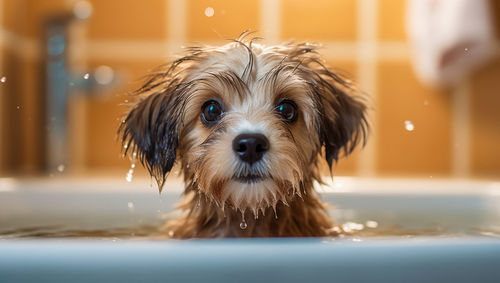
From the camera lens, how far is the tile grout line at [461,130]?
14.9ft

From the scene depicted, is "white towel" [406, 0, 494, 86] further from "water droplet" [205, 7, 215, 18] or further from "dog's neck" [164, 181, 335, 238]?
"dog's neck" [164, 181, 335, 238]

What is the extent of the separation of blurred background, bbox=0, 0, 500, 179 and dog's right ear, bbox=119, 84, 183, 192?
2311mm

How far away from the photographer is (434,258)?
1.18 m

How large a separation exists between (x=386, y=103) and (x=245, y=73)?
2839 millimetres

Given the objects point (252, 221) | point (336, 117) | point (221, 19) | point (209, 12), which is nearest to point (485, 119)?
point (221, 19)

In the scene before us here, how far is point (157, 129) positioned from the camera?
2059 mm

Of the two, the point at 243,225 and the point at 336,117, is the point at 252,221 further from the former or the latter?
the point at 336,117

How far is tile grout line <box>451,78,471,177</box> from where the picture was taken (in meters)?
4.53

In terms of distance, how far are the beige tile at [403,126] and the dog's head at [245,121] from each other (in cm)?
242

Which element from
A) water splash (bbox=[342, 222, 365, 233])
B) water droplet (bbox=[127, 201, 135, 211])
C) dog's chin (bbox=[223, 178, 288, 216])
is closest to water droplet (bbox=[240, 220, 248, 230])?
dog's chin (bbox=[223, 178, 288, 216])

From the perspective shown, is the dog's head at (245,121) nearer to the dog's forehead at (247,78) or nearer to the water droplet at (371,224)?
the dog's forehead at (247,78)

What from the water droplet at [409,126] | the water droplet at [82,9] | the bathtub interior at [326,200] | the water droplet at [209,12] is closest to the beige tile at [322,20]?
the water droplet at [209,12]

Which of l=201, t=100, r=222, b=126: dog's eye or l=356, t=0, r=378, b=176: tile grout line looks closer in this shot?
l=201, t=100, r=222, b=126: dog's eye

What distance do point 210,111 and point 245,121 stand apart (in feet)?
0.61
